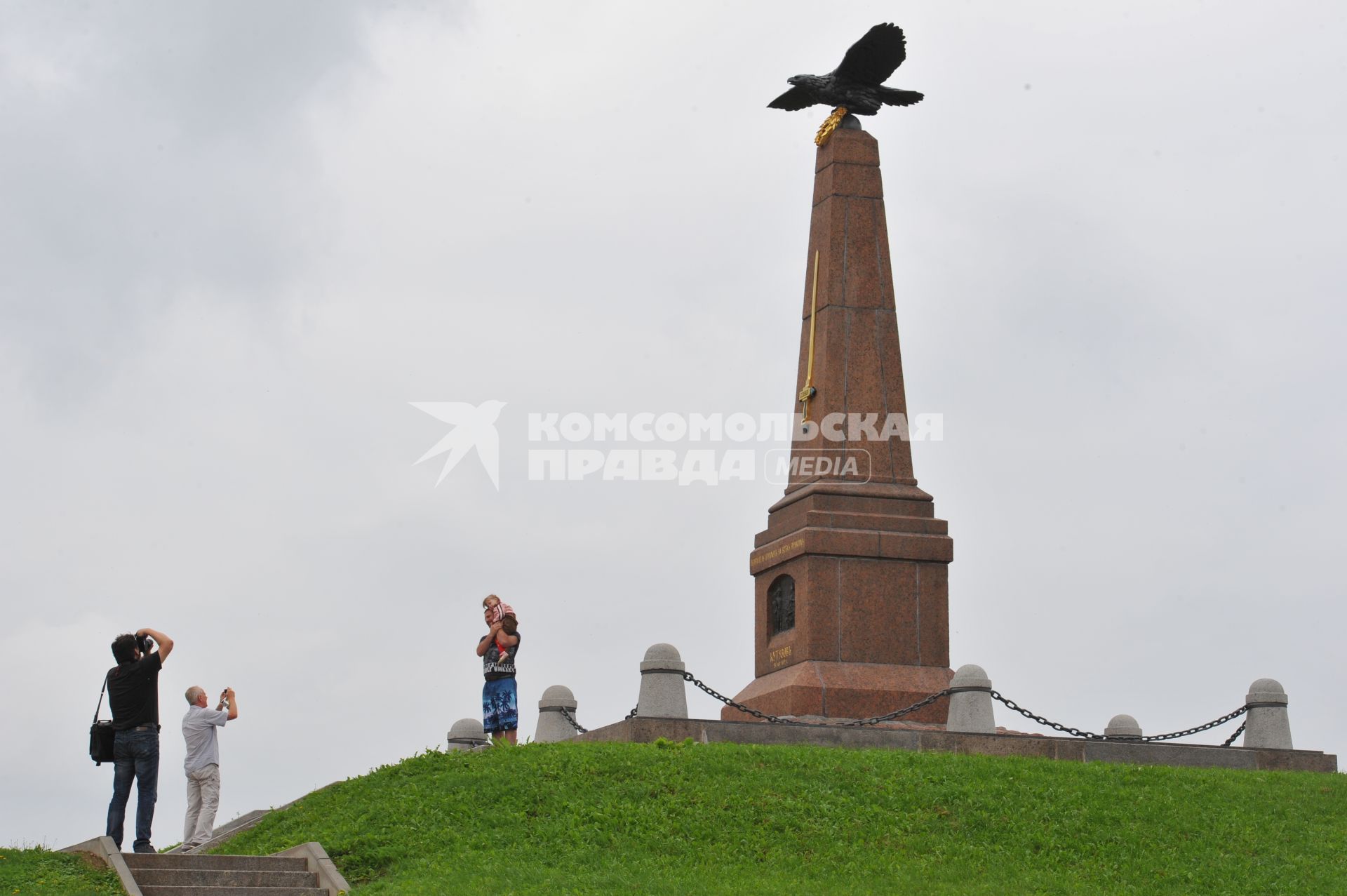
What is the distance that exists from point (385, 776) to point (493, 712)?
154cm

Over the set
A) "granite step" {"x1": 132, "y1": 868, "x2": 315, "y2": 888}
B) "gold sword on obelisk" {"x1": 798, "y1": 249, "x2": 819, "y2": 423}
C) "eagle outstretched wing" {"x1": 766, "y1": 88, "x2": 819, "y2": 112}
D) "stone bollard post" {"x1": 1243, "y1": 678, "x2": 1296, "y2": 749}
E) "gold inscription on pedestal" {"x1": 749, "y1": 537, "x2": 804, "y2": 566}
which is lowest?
"granite step" {"x1": 132, "y1": 868, "x2": 315, "y2": 888}

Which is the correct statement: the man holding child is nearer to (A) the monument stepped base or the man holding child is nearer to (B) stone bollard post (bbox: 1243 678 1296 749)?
(A) the monument stepped base

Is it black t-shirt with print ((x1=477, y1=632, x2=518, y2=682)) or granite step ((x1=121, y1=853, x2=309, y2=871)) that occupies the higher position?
black t-shirt with print ((x1=477, y1=632, x2=518, y2=682))

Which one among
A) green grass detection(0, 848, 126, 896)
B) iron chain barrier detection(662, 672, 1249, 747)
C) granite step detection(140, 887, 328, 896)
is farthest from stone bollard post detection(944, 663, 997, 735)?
green grass detection(0, 848, 126, 896)

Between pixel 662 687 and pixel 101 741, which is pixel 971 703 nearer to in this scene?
pixel 662 687

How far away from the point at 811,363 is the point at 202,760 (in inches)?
327

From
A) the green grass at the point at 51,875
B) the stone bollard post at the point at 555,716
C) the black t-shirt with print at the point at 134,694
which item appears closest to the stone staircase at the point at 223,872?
the green grass at the point at 51,875

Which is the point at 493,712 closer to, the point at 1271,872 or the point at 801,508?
the point at 801,508

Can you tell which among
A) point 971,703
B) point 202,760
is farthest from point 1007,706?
point 202,760

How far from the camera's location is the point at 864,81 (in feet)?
66.6

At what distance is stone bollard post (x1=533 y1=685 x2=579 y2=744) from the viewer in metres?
17.7

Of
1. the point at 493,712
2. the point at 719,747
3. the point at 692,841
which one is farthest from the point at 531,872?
the point at 493,712

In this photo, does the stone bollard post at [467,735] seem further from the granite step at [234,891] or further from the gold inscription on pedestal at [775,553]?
the granite step at [234,891]

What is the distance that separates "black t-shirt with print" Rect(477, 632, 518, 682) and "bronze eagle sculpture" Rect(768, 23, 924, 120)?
7560 mm
